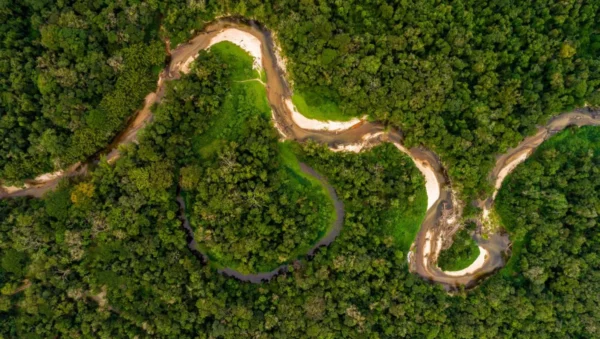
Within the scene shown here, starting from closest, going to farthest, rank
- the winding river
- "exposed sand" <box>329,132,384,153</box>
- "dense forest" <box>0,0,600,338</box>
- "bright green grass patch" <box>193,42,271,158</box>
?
A: 1. "dense forest" <box>0,0,600,338</box>
2. "bright green grass patch" <box>193,42,271,158</box>
3. the winding river
4. "exposed sand" <box>329,132,384,153</box>

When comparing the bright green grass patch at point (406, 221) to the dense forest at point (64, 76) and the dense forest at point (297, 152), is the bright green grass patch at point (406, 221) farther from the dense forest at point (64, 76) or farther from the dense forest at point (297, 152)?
the dense forest at point (64, 76)

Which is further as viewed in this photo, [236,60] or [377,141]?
[377,141]

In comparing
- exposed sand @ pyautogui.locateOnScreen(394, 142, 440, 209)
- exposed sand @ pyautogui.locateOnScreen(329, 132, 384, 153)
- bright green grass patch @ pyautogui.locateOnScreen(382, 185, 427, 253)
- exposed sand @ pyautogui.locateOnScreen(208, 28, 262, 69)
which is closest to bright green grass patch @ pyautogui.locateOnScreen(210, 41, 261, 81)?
exposed sand @ pyautogui.locateOnScreen(208, 28, 262, 69)

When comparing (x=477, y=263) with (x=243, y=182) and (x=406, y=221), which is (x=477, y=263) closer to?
(x=406, y=221)

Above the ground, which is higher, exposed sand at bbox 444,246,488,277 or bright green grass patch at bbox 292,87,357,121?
bright green grass patch at bbox 292,87,357,121

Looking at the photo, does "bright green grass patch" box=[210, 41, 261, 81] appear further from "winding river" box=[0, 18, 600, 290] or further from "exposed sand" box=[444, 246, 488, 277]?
"exposed sand" box=[444, 246, 488, 277]

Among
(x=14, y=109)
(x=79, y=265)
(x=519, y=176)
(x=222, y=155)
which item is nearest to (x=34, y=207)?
(x=79, y=265)

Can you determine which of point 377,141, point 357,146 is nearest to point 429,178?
point 377,141
